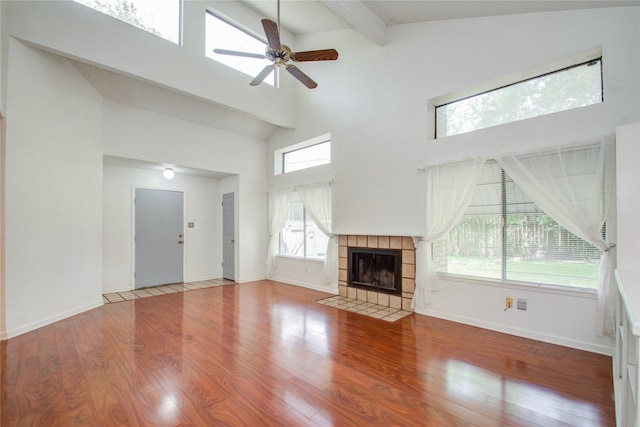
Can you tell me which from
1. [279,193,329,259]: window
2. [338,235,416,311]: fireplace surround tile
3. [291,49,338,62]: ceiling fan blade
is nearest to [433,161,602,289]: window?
[338,235,416,311]: fireplace surround tile

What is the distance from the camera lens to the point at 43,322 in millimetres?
3312

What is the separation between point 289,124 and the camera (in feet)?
18.4

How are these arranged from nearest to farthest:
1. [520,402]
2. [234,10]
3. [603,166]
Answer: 1. [520,402]
2. [603,166]
3. [234,10]

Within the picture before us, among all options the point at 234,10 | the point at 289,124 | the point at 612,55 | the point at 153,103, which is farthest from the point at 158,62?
the point at 612,55

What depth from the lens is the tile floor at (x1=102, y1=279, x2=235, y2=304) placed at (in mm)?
4633

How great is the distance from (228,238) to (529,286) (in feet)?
17.6

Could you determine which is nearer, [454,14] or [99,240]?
[454,14]

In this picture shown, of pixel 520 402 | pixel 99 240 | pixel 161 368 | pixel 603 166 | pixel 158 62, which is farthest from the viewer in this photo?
pixel 99 240

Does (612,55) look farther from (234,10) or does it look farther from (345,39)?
(234,10)

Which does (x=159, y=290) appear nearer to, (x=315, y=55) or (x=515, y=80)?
(x=315, y=55)

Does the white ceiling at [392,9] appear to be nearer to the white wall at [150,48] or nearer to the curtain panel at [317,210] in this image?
the white wall at [150,48]

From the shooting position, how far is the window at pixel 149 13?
3.68 m

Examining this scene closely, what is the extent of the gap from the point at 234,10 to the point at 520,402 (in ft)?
21.2

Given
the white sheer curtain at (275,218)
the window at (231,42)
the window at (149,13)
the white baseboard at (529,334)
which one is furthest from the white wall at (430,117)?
Answer: the window at (149,13)
